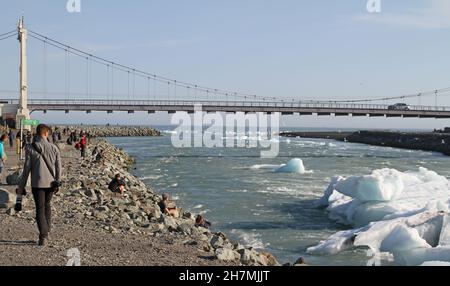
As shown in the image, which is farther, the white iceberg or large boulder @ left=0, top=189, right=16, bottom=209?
the white iceberg

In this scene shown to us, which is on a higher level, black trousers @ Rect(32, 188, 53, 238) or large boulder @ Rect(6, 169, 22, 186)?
black trousers @ Rect(32, 188, 53, 238)

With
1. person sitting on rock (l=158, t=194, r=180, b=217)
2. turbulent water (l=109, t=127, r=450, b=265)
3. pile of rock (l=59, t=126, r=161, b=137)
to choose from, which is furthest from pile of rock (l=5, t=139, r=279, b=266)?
pile of rock (l=59, t=126, r=161, b=137)

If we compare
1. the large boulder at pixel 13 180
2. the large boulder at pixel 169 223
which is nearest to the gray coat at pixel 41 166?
the large boulder at pixel 169 223

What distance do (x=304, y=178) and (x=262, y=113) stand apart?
3638cm

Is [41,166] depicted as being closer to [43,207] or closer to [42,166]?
[42,166]

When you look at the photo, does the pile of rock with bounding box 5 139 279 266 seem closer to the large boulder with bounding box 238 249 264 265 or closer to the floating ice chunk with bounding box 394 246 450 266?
the large boulder with bounding box 238 249 264 265

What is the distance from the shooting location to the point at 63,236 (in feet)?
26.7

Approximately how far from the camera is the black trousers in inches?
270

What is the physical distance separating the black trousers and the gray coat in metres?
0.11

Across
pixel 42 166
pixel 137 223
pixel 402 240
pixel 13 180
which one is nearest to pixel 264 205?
pixel 402 240

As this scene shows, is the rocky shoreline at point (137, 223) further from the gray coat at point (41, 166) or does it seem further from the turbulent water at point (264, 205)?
the gray coat at point (41, 166)

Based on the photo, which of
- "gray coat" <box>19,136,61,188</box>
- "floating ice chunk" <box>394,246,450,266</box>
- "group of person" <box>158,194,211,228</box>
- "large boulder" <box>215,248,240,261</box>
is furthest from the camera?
"group of person" <box>158,194,211,228</box>

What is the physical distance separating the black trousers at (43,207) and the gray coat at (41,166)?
112 millimetres

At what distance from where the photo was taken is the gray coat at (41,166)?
6.79 meters
